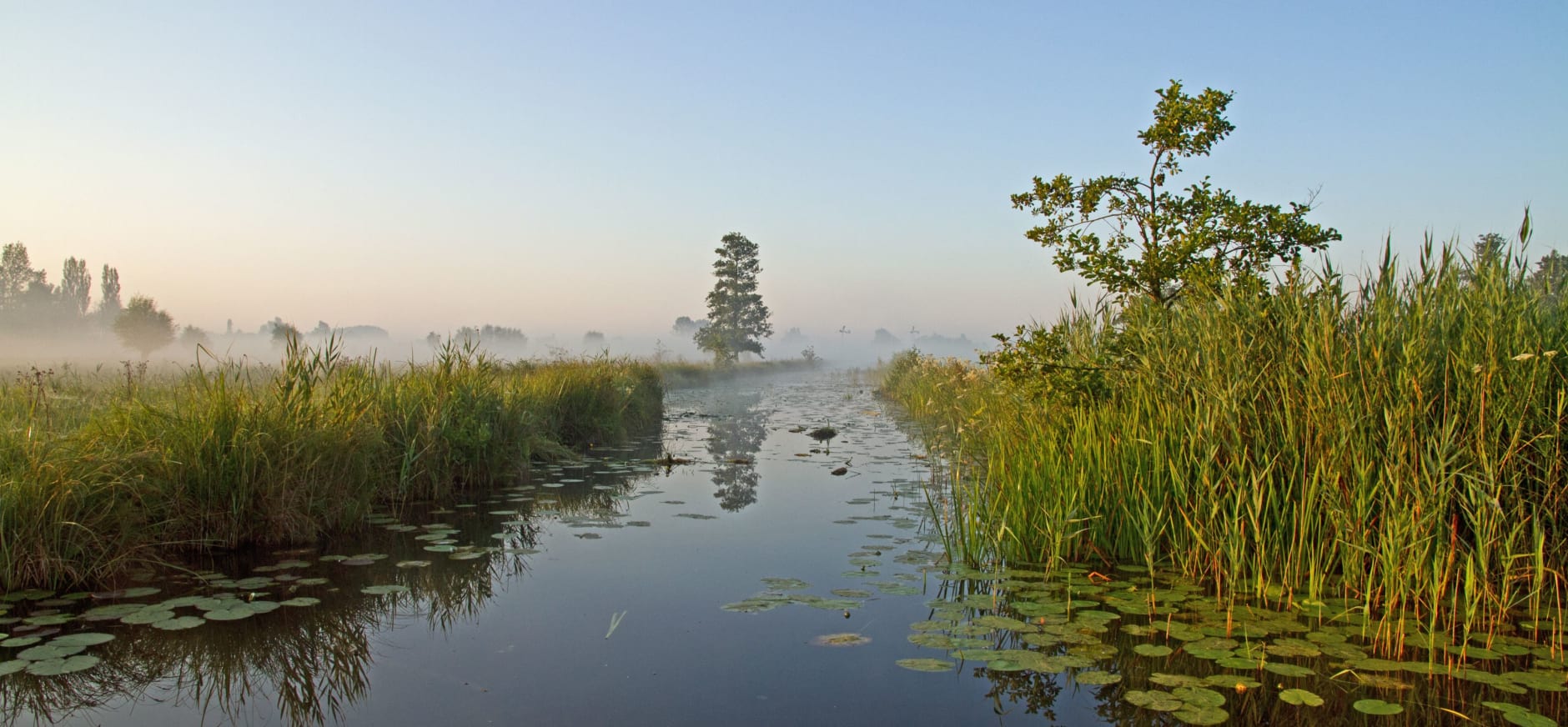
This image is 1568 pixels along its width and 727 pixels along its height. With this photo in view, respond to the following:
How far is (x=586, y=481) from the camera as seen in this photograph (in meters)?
9.62

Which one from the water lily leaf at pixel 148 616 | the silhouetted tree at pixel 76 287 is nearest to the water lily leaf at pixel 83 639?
the water lily leaf at pixel 148 616

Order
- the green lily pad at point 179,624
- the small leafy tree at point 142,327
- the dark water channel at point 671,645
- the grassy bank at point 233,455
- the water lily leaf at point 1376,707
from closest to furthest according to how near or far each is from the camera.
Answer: the water lily leaf at point 1376,707, the dark water channel at point 671,645, the green lily pad at point 179,624, the grassy bank at point 233,455, the small leafy tree at point 142,327

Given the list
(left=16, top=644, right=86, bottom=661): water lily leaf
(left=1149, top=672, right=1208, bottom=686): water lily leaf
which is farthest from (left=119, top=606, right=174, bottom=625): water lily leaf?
(left=1149, top=672, right=1208, bottom=686): water lily leaf

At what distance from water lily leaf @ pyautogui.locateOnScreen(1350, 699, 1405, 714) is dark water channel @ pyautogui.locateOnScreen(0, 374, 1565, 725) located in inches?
1.3

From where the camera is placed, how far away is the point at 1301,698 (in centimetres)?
337

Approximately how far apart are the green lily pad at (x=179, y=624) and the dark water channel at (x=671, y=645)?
0.01 metres

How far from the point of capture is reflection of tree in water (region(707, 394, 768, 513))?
9.05 metres

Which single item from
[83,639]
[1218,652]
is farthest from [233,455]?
[1218,652]

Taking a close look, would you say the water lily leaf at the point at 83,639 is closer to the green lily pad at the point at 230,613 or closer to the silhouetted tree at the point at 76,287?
the green lily pad at the point at 230,613

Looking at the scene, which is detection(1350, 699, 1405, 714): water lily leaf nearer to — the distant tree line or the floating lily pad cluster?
the floating lily pad cluster

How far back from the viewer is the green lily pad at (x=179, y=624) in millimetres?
4309

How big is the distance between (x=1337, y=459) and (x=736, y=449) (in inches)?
372

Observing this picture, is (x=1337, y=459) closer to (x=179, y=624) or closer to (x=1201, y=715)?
(x=1201, y=715)

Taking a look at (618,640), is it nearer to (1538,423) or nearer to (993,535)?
(993,535)
